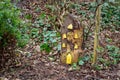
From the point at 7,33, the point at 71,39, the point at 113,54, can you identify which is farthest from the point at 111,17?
the point at 7,33

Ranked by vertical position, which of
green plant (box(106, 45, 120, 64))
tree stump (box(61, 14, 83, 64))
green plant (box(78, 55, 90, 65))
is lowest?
green plant (box(106, 45, 120, 64))

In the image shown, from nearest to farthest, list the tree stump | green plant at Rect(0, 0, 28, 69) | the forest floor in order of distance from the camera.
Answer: green plant at Rect(0, 0, 28, 69) < the forest floor < the tree stump

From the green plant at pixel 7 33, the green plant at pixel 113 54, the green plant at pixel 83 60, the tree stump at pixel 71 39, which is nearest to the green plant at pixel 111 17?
the green plant at pixel 113 54

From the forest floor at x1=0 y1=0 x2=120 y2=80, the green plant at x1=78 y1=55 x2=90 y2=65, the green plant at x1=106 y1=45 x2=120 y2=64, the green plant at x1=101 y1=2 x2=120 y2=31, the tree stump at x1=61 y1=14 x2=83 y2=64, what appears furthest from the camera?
the green plant at x1=101 y1=2 x2=120 y2=31

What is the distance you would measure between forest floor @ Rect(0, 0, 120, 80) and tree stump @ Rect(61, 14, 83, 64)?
173 millimetres

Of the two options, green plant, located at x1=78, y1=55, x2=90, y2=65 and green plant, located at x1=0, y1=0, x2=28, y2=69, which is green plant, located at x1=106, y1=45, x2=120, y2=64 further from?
green plant, located at x1=0, y1=0, x2=28, y2=69

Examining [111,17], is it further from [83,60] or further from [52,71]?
[52,71]

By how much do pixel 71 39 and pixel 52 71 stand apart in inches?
26.6

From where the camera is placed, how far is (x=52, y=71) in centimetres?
505

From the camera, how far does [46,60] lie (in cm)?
547

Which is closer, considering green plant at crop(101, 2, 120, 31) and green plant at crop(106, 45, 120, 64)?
green plant at crop(106, 45, 120, 64)

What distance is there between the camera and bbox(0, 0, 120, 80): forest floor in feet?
15.8

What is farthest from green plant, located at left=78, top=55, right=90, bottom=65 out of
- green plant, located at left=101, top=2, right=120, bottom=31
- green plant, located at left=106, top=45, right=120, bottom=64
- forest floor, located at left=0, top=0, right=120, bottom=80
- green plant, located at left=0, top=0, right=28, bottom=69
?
green plant, located at left=101, top=2, right=120, bottom=31

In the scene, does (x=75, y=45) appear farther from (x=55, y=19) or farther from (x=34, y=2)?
(x=34, y=2)
